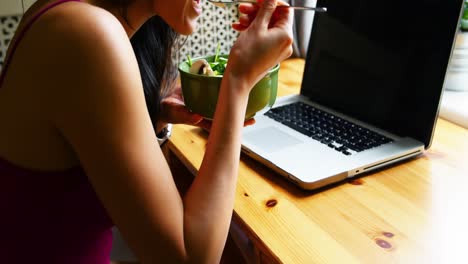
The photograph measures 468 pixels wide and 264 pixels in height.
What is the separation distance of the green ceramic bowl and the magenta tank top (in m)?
0.23

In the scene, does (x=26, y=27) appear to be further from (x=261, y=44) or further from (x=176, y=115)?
(x=176, y=115)

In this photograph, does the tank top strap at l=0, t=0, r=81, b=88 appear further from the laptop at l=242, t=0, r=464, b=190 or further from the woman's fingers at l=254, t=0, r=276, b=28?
the laptop at l=242, t=0, r=464, b=190

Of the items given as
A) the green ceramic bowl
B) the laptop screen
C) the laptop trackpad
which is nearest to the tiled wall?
the laptop screen

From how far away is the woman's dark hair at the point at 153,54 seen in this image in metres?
0.97

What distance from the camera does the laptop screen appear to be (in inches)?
33.3

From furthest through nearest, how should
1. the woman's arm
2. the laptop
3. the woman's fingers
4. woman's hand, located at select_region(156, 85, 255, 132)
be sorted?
woman's hand, located at select_region(156, 85, 255, 132) < the laptop < the woman's fingers < the woman's arm

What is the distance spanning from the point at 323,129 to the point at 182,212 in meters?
0.44

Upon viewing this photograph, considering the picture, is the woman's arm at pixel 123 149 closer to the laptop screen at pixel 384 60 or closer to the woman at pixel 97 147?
the woman at pixel 97 147

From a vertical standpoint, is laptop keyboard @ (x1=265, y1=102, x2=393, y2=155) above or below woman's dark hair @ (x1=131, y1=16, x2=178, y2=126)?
below

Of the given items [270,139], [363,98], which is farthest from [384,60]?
[270,139]

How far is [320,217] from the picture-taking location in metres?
0.69

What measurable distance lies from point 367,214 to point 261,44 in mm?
295

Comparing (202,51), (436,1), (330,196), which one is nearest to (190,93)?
(330,196)

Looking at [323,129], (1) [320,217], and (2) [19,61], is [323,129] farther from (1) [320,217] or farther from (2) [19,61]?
(2) [19,61]
